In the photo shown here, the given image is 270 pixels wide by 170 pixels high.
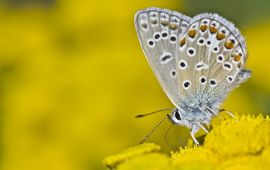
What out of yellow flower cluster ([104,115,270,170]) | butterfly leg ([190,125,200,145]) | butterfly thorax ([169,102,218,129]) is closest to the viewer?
yellow flower cluster ([104,115,270,170])

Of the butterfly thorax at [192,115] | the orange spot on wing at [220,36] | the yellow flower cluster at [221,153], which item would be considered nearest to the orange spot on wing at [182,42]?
the orange spot on wing at [220,36]

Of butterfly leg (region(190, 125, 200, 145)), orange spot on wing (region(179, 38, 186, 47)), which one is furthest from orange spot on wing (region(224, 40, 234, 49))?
butterfly leg (region(190, 125, 200, 145))

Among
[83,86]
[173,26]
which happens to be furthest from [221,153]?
[83,86]

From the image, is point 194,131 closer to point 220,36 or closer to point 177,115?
point 177,115

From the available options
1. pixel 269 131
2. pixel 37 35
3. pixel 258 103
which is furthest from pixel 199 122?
pixel 37 35

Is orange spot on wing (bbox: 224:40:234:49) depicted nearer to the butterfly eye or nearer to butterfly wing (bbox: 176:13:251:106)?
butterfly wing (bbox: 176:13:251:106)

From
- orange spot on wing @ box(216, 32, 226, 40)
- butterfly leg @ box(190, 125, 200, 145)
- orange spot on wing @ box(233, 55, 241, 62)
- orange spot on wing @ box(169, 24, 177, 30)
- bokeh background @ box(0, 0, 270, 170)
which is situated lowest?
bokeh background @ box(0, 0, 270, 170)

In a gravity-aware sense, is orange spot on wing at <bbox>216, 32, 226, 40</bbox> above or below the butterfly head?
above

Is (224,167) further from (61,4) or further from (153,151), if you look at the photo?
(61,4)
